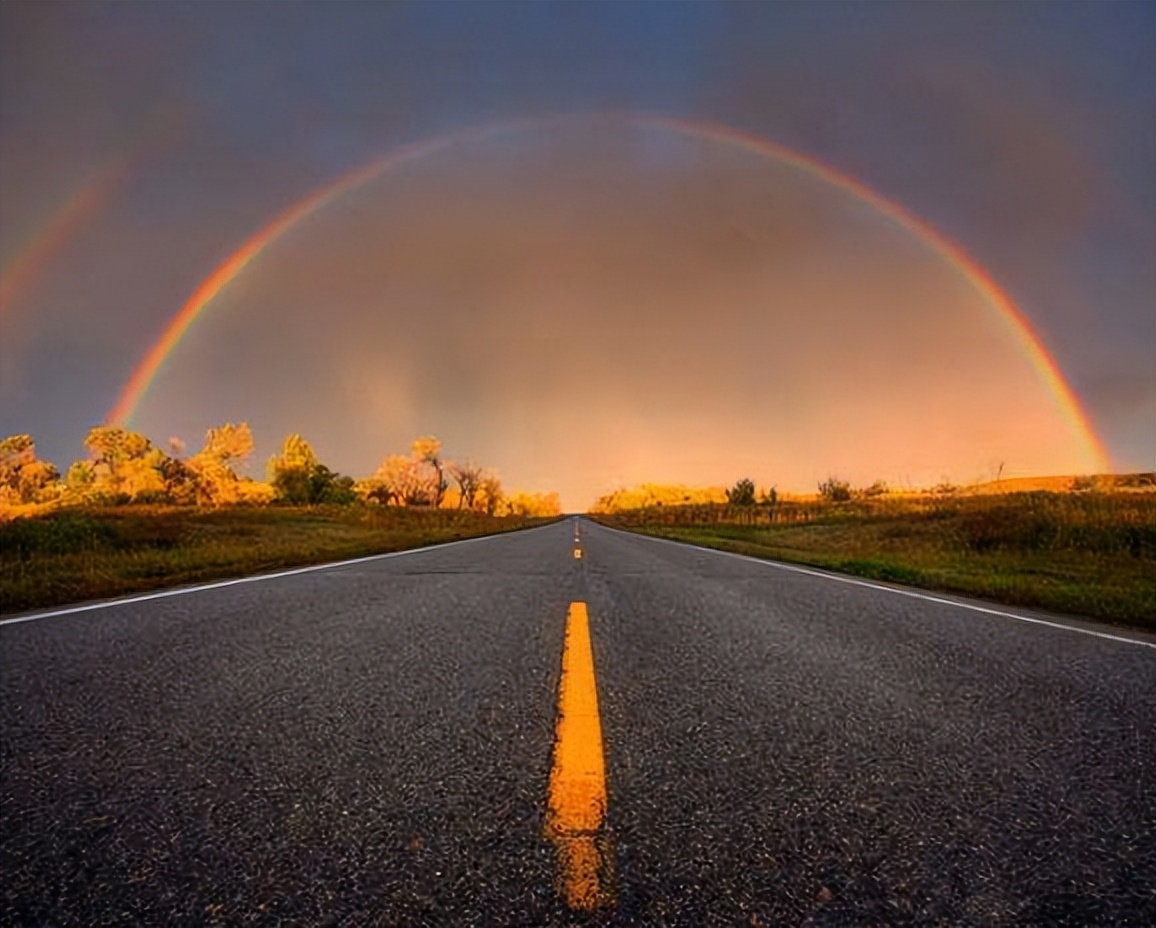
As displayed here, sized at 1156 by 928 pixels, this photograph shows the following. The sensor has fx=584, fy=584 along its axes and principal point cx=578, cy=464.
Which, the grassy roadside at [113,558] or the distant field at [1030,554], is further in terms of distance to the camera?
the distant field at [1030,554]

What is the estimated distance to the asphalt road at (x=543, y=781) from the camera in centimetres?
132

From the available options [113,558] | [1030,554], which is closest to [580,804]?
[113,558]

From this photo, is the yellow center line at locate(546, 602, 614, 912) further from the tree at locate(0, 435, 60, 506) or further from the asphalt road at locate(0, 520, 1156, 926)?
the tree at locate(0, 435, 60, 506)

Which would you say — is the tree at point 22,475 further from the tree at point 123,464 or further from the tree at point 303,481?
the tree at point 303,481

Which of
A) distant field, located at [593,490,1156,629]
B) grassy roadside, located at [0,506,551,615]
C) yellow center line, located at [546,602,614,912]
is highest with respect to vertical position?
grassy roadside, located at [0,506,551,615]

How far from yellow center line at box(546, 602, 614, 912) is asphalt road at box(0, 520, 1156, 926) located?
4 centimetres

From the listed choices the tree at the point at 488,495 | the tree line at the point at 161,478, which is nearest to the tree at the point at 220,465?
the tree line at the point at 161,478

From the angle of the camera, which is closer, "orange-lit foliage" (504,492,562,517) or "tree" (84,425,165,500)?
"tree" (84,425,165,500)

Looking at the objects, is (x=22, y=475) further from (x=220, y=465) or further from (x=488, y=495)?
(x=488, y=495)

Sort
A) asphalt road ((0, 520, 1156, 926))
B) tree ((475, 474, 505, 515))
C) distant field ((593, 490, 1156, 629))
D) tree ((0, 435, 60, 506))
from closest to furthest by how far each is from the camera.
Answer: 1. asphalt road ((0, 520, 1156, 926))
2. distant field ((593, 490, 1156, 629))
3. tree ((0, 435, 60, 506))
4. tree ((475, 474, 505, 515))

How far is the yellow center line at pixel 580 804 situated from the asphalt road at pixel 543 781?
0.14 feet

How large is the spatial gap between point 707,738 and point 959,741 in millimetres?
1017

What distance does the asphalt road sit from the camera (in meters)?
1.32

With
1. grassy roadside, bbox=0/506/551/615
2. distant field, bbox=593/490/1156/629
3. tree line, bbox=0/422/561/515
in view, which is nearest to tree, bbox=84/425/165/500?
tree line, bbox=0/422/561/515
